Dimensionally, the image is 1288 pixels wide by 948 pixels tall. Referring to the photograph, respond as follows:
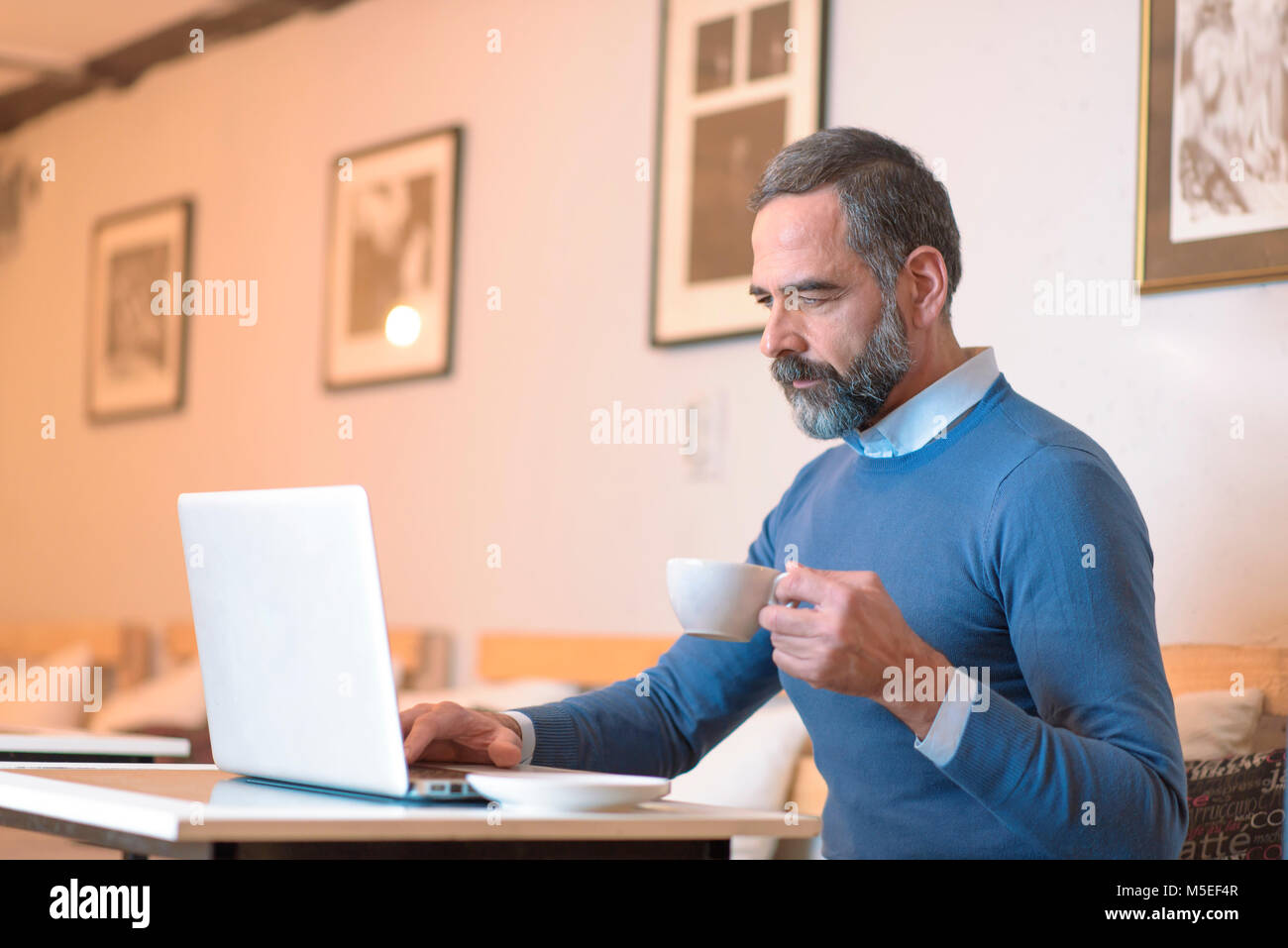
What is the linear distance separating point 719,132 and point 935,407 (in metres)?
1.47

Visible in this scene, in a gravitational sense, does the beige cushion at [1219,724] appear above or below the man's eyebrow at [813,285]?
below

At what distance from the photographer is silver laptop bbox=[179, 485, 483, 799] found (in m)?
1.17

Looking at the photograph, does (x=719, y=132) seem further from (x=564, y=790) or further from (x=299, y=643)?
(x=564, y=790)

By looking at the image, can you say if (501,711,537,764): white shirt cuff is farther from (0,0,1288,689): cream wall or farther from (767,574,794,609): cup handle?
(0,0,1288,689): cream wall

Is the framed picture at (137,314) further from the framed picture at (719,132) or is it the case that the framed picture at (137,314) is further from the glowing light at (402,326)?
the framed picture at (719,132)

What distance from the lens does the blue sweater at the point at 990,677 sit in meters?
1.36

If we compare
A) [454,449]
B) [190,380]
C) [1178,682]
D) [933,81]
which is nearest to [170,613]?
[190,380]

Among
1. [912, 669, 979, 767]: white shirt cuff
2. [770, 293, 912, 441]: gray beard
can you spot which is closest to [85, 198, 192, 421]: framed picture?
[770, 293, 912, 441]: gray beard

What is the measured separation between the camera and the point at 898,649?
1.29 metres

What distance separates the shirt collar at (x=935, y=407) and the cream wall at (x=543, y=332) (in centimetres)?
63

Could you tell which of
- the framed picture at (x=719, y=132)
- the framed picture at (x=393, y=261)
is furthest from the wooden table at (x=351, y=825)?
the framed picture at (x=393, y=261)

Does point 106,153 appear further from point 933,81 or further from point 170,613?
point 933,81

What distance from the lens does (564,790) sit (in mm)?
1131

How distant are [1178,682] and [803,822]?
3.79ft
